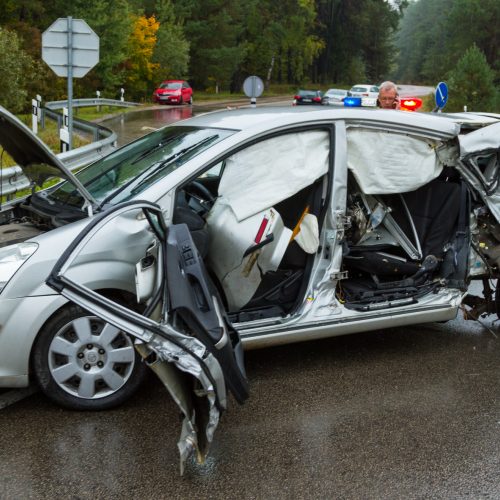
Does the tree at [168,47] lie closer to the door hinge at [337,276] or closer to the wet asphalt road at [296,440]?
the door hinge at [337,276]

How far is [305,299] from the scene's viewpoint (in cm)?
472

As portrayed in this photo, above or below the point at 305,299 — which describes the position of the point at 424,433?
below

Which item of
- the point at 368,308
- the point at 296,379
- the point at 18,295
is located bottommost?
the point at 296,379

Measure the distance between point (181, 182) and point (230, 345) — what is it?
1148 mm

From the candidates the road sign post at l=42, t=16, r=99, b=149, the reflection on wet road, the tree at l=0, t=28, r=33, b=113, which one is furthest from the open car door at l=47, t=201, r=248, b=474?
the tree at l=0, t=28, r=33, b=113

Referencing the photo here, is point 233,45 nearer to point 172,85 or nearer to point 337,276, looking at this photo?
point 172,85

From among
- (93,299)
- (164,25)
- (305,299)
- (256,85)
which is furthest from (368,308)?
(164,25)

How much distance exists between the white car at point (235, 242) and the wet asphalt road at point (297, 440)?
0.30 metres

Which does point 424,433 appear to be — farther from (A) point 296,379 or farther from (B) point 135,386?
(B) point 135,386

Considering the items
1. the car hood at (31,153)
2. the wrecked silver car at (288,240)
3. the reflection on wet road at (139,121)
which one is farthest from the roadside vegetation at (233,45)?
the wrecked silver car at (288,240)

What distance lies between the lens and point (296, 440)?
3.93 meters

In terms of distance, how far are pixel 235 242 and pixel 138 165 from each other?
36.1 inches

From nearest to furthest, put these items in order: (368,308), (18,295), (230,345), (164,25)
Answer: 1. (230,345)
2. (18,295)
3. (368,308)
4. (164,25)

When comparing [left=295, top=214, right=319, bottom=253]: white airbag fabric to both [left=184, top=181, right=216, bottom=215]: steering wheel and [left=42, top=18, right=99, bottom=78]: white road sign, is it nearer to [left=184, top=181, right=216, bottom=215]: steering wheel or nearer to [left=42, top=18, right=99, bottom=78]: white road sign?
[left=184, top=181, right=216, bottom=215]: steering wheel
